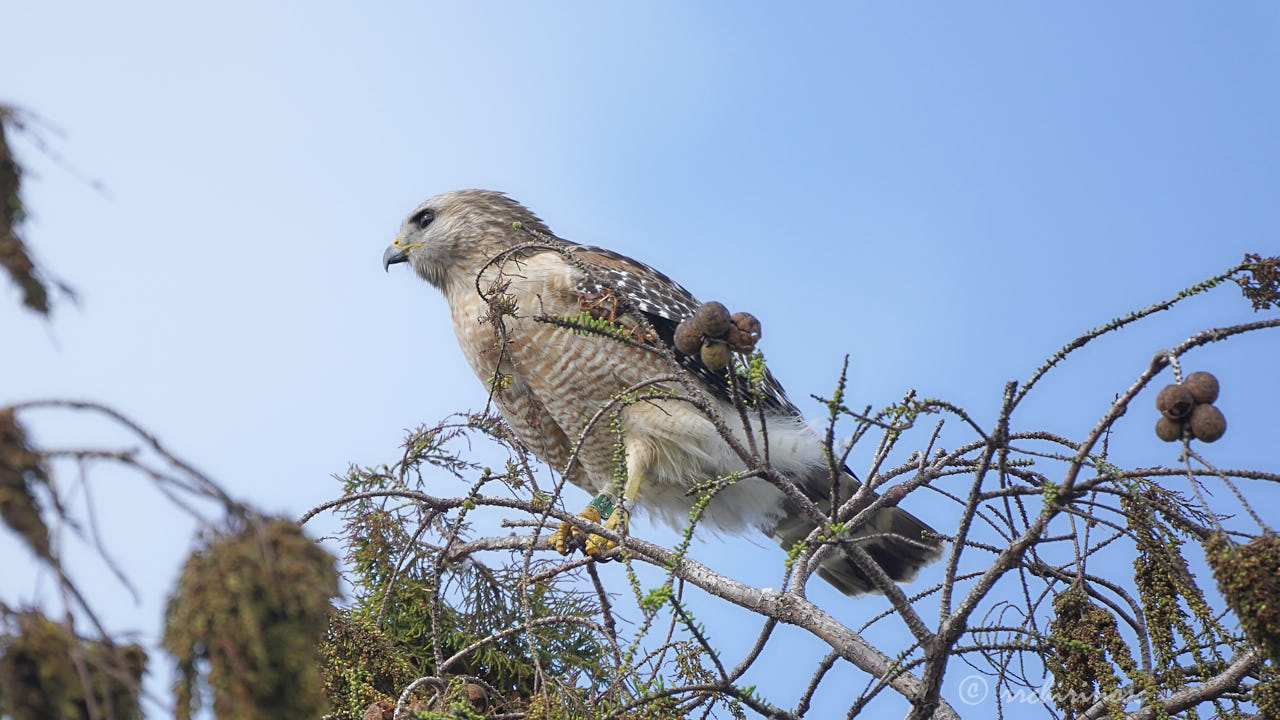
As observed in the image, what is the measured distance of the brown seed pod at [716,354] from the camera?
249cm

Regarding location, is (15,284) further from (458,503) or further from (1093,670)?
(1093,670)

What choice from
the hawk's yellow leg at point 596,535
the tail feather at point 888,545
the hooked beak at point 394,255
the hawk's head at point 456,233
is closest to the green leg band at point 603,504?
the hawk's yellow leg at point 596,535

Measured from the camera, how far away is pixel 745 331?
2.51m

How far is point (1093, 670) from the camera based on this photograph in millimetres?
2701

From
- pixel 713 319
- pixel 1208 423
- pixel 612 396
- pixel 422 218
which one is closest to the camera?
pixel 1208 423

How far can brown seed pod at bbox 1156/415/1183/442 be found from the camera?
2.12 metres

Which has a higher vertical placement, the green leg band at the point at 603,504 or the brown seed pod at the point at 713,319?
the green leg band at the point at 603,504

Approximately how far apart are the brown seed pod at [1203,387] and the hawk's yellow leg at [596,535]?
87.8 inches

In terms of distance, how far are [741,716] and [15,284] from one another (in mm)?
2043

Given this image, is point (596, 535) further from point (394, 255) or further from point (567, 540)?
point (394, 255)

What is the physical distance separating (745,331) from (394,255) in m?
3.33

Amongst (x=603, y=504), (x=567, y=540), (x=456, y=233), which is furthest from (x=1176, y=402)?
(x=456, y=233)

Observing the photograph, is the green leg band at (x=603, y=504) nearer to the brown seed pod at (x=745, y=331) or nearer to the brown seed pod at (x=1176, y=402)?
the brown seed pod at (x=745, y=331)

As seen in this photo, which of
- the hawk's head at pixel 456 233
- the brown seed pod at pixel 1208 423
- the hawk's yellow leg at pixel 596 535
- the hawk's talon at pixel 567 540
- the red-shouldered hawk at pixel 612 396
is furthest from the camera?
the hawk's head at pixel 456 233
